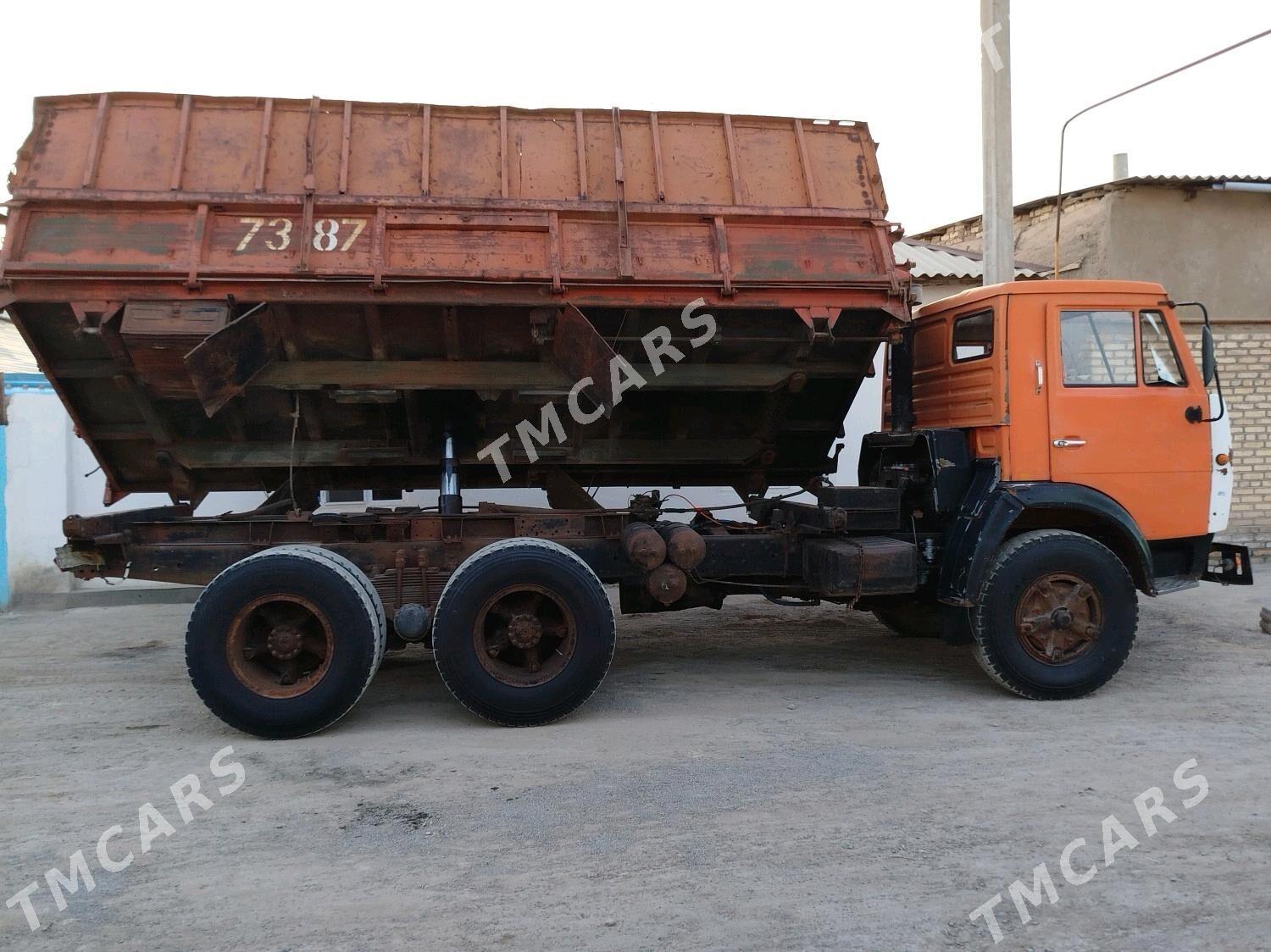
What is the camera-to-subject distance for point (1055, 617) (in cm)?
543

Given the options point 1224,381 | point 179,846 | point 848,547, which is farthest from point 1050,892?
point 1224,381

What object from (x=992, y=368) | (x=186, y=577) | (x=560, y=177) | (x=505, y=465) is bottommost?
(x=186, y=577)

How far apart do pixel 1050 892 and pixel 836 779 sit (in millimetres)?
1152

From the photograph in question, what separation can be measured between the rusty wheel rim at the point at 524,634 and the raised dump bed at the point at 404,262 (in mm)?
1322

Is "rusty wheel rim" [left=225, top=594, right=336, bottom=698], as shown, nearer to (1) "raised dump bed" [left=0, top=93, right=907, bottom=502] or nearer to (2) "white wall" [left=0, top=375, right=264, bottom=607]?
(1) "raised dump bed" [left=0, top=93, right=907, bottom=502]

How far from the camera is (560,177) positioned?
17.9 ft

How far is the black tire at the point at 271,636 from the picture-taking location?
478 centimetres

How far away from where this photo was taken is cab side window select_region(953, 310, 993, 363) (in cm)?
569

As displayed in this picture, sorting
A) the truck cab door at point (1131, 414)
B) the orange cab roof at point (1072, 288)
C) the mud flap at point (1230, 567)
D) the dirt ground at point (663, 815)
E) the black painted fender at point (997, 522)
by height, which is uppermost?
the orange cab roof at point (1072, 288)

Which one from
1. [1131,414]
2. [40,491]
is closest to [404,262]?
[1131,414]

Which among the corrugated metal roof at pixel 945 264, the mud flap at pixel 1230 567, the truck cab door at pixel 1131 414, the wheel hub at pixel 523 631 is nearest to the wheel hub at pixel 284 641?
the wheel hub at pixel 523 631

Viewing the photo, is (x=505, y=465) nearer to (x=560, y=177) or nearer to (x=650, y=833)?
(x=560, y=177)

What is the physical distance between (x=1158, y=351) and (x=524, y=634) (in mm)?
4301

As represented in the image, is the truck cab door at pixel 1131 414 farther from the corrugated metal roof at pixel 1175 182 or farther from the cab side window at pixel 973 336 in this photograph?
the corrugated metal roof at pixel 1175 182
